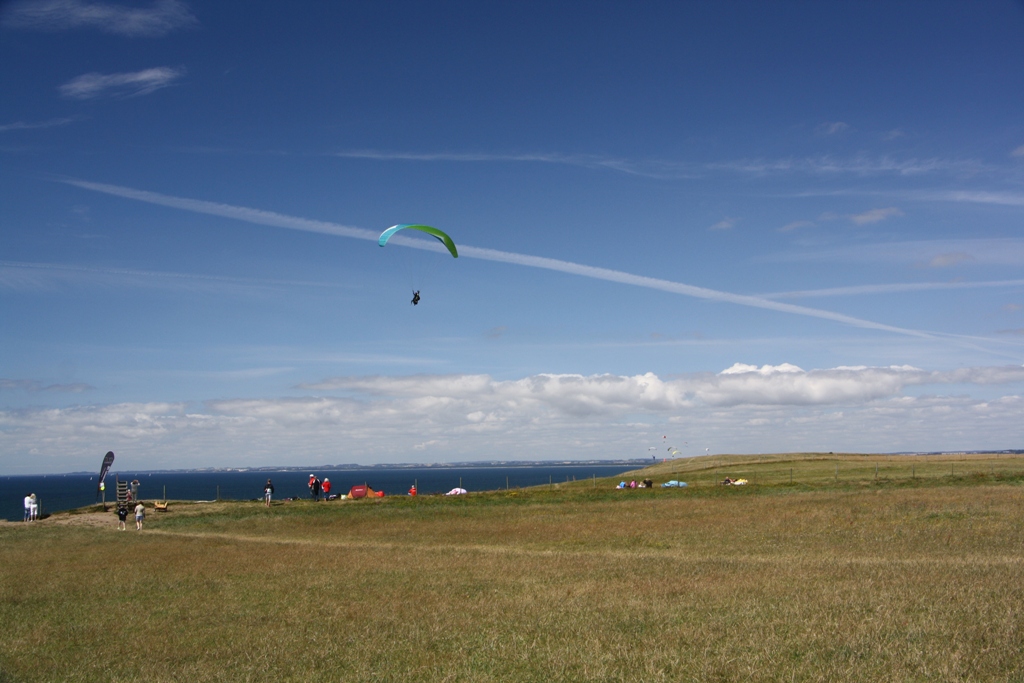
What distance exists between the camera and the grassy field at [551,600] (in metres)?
13.5

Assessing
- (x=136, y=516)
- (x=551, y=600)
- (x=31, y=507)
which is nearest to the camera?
(x=551, y=600)

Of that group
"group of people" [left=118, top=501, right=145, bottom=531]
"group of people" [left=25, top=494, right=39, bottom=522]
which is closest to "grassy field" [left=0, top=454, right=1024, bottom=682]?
"group of people" [left=118, top=501, right=145, bottom=531]

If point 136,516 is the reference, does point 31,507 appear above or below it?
above

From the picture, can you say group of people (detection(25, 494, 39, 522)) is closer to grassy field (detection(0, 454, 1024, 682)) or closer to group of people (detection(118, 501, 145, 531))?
group of people (detection(118, 501, 145, 531))

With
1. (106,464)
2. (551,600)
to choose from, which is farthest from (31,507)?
(551,600)

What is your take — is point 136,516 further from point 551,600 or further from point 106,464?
point 551,600

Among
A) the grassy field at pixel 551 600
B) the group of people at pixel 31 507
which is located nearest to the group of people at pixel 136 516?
the grassy field at pixel 551 600

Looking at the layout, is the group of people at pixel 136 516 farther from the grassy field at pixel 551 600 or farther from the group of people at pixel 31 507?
the group of people at pixel 31 507

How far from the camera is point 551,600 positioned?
1939 cm

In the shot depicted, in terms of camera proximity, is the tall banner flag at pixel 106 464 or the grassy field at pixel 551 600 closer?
the grassy field at pixel 551 600

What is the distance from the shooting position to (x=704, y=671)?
41.6 feet

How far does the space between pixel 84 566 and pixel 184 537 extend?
39.2 feet

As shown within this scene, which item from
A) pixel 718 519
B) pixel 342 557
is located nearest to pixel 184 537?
pixel 342 557

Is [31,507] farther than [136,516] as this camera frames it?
Yes
